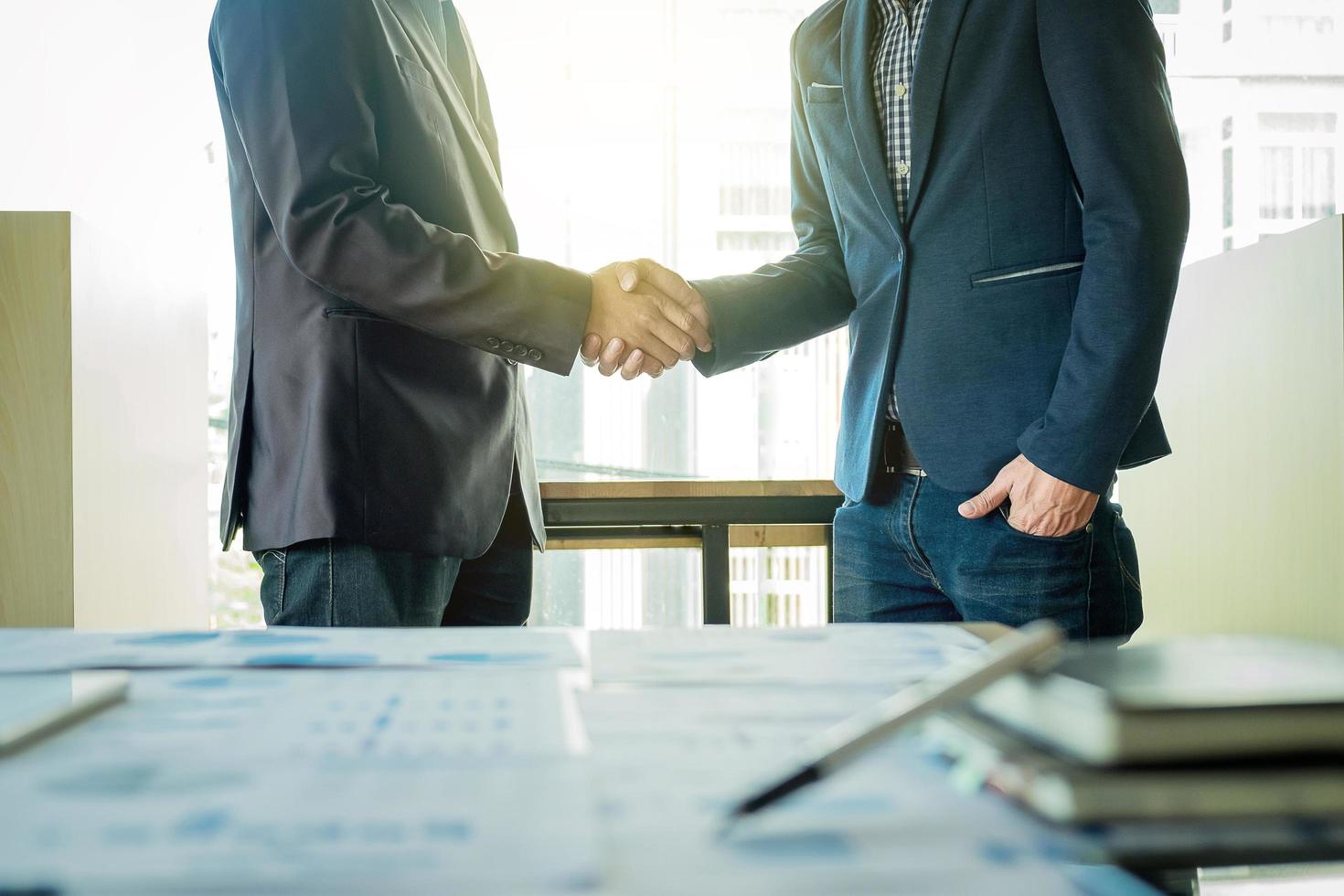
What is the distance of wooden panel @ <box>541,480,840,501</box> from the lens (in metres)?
1.66

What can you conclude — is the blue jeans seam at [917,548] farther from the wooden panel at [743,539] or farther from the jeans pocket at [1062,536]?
the wooden panel at [743,539]

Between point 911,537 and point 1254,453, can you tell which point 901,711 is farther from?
point 1254,453

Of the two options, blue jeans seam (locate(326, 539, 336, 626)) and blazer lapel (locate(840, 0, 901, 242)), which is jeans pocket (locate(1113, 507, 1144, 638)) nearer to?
blazer lapel (locate(840, 0, 901, 242))

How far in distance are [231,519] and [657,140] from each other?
252 cm

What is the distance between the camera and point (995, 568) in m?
1.00

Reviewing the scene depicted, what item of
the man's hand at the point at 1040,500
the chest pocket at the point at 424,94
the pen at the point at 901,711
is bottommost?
the pen at the point at 901,711

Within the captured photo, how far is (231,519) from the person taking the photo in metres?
1.08

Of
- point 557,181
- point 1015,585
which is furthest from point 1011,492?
point 557,181

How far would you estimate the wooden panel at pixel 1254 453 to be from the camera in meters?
1.06

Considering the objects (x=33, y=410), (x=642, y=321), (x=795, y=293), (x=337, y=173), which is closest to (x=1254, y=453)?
(x=795, y=293)

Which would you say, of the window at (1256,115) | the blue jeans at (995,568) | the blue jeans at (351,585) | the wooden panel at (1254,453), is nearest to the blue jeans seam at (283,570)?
the blue jeans at (351,585)

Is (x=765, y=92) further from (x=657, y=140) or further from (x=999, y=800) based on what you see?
(x=999, y=800)

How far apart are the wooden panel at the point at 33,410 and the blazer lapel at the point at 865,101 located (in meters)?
0.98

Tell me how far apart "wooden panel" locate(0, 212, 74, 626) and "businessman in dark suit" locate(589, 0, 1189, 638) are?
3.19 feet
